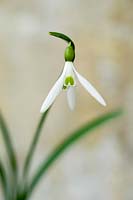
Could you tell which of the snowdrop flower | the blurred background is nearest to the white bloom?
the snowdrop flower

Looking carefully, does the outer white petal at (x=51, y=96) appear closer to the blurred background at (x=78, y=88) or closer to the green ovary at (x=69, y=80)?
the green ovary at (x=69, y=80)

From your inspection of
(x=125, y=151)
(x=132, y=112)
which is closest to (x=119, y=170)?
(x=125, y=151)

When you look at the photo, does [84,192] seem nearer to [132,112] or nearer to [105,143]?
[105,143]

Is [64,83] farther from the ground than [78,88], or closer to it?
farther from the ground

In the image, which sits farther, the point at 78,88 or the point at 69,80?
the point at 78,88

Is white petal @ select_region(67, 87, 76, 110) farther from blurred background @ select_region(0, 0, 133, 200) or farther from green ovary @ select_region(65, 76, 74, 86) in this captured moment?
blurred background @ select_region(0, 0, 133, 200)

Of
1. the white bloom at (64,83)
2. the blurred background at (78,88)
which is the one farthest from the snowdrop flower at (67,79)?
the blurred background at (78,88)

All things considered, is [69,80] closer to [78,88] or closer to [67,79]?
[67,79]

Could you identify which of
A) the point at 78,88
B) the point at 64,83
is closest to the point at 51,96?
the point at 64,83
